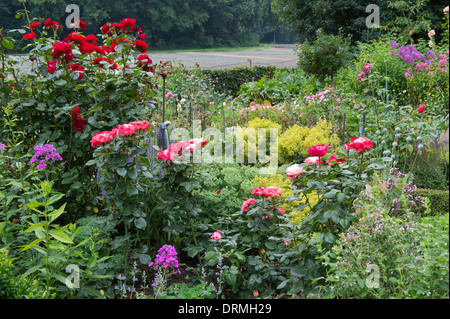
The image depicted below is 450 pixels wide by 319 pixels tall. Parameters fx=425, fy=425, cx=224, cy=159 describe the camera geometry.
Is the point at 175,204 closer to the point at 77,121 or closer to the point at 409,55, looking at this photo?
the point at 77,121

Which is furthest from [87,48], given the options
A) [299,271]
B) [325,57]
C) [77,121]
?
[325,57]

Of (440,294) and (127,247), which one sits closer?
(440,294)

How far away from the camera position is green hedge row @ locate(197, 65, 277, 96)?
1048 cm

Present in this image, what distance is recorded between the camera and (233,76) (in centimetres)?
1090

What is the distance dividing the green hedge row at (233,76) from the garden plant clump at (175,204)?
21.8 ft

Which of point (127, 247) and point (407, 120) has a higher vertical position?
point (407, 120)

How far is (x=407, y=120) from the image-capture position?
395 cm

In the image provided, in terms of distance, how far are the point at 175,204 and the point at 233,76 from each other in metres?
8.72

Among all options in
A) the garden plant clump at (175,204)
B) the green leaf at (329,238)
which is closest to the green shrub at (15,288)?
the garden plant clump at (175,204)

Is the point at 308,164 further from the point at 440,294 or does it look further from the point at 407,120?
the point at 407,120

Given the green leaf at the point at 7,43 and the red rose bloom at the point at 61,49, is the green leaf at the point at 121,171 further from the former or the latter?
the green leaf at the point at 7,43

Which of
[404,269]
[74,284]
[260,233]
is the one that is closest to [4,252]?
[74,284]
